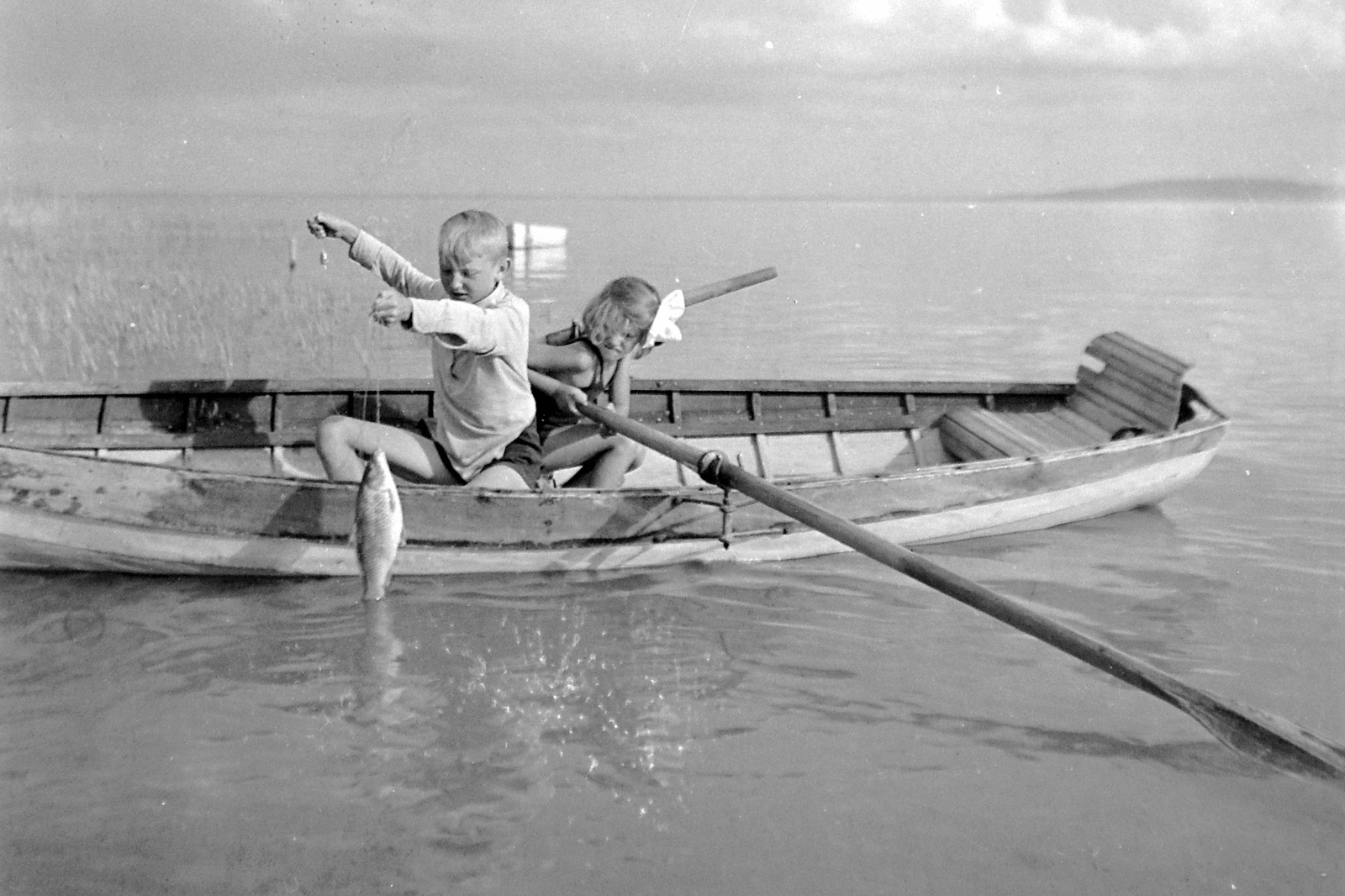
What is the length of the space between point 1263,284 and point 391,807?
28.7 meters

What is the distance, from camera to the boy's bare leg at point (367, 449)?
6.09 meters

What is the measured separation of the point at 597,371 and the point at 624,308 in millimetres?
435

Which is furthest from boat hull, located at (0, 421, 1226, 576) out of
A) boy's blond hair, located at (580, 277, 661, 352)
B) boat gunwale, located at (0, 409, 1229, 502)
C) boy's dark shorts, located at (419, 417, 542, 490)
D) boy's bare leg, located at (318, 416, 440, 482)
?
boy's blond hair, located at (580, 277, 661, 352)

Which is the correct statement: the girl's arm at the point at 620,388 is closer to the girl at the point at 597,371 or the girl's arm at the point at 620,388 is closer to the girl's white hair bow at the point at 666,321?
the girl at the point at 597,371

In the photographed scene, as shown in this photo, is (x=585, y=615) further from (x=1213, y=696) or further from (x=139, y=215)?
(x=139, y=215)

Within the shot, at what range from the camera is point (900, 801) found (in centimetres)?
461

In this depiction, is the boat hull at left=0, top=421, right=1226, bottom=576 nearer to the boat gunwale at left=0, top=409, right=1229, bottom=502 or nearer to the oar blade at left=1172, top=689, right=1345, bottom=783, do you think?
the boat gunwale at left=0, top=409, right=1229, bottom=502

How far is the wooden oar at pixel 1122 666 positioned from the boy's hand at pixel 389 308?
172 centimetres

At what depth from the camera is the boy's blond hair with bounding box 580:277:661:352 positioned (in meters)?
6.52

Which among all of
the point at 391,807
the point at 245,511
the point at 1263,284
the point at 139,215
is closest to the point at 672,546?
the point at 245,511

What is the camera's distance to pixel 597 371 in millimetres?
6789

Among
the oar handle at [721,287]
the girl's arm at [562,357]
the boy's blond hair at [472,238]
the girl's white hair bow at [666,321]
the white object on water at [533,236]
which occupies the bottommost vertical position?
the girl's arm at [562,357]

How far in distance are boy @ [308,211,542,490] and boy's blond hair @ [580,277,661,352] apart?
0.55 m

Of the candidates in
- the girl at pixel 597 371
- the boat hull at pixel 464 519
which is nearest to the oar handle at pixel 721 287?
the girl at pixel 597 371
